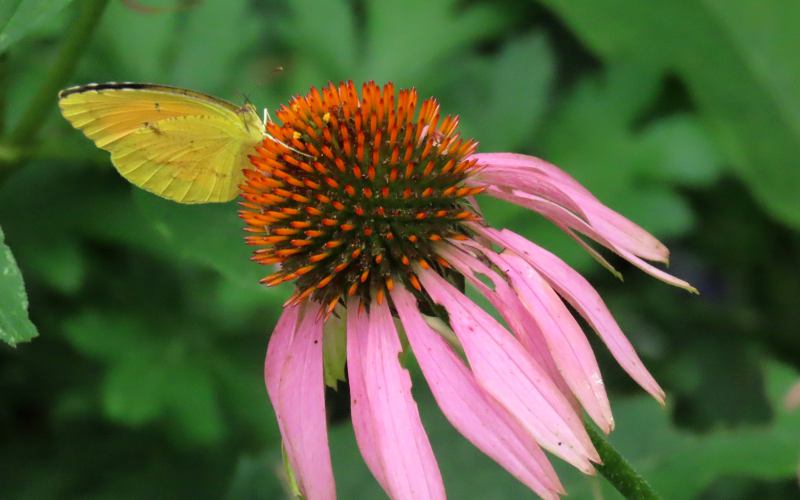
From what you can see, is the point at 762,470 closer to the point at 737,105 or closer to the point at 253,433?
the point at 253,433

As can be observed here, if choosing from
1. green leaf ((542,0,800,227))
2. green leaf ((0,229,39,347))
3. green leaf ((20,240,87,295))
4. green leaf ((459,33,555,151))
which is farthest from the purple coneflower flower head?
green leaf ((542,0,800,227))

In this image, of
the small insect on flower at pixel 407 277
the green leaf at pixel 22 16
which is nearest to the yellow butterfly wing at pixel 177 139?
the small insect on flower at pixel 407 277

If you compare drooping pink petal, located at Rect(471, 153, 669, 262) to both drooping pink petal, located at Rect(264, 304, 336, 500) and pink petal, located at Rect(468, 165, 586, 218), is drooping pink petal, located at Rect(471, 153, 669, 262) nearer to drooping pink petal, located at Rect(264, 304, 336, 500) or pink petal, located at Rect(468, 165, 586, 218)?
pink petal, located at Rect(468, 165, 586, 218)

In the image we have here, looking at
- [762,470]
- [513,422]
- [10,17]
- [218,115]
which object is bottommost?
[762,470]

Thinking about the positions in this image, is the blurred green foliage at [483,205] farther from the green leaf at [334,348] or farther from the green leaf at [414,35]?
the green leaf at [334,348]

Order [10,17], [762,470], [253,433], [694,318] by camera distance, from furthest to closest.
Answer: [694,318] → [253,433] → [762,470] → [10,17]

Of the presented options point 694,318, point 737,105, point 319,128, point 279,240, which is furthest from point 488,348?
point 737,105
